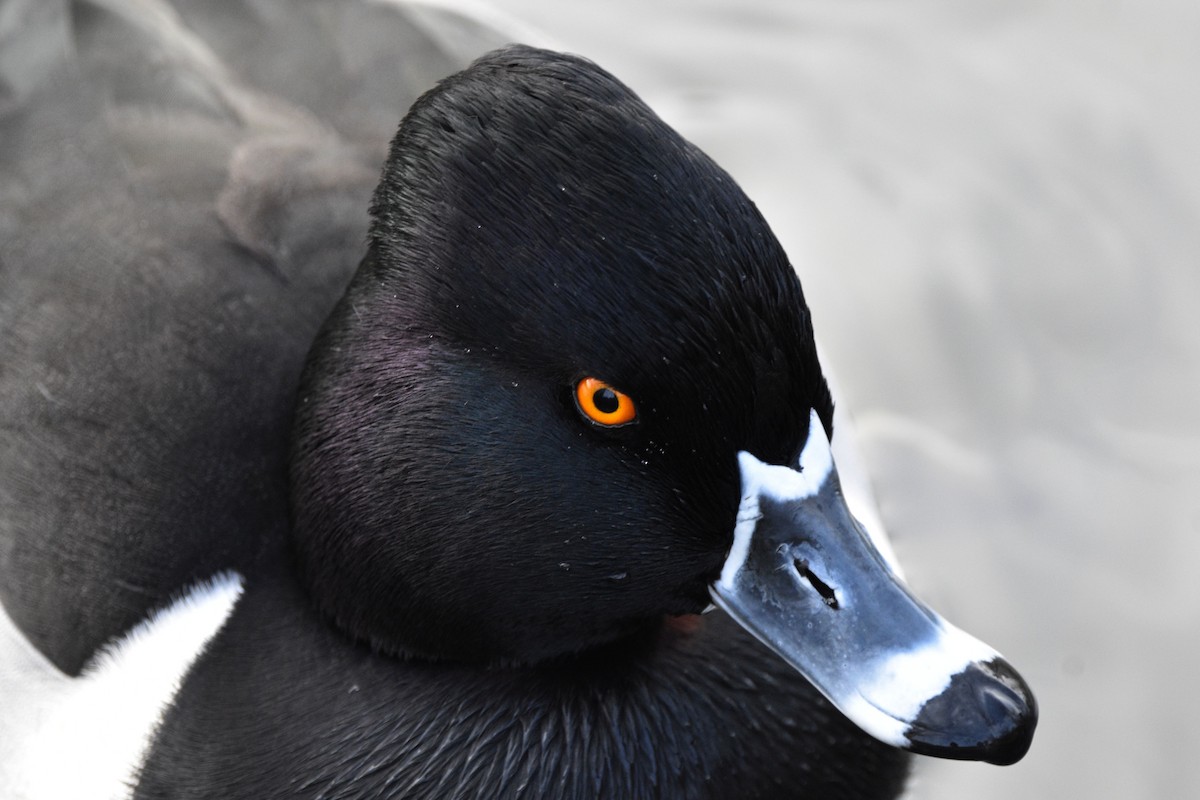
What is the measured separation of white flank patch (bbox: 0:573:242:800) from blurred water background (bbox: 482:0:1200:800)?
5.31ft

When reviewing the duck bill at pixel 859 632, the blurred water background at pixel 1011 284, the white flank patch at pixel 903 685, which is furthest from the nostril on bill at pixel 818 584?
the blurred water background at pixel 1011 284

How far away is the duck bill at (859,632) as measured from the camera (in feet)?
8.00

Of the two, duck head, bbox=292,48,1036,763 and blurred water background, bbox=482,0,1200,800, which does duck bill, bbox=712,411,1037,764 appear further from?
blurred water background, bbox=482,0,1200,800

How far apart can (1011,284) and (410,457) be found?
248cm

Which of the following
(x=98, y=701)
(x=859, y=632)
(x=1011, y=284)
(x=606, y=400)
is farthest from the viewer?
(x=1011, y=284)

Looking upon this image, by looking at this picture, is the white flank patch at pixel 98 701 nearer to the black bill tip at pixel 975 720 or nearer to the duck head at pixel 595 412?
the duck head at pixel 595 412

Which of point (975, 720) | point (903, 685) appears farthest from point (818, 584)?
point (975, 720)

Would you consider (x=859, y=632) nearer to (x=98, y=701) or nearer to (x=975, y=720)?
(x=975, y=720)

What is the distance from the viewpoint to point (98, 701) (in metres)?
3.07

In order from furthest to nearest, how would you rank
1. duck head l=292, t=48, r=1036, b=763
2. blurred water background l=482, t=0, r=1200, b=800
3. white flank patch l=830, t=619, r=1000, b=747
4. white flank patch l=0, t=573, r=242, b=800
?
1. blurred water background l=482, t=0, r=1200, b=800
2. white flank patch l=0, t=573, r=242, b=800
3. white flank patch l=830, t=619, r=1000, b=747
4. duck head l=292, t=48, r=1036, b=763

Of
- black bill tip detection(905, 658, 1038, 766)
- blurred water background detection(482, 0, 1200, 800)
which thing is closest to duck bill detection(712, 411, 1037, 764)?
black bill tip detection(905, 658, 1038, 766)

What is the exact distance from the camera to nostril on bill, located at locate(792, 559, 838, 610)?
8.20ft

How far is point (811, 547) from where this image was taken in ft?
8.19

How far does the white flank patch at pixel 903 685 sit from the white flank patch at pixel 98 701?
4.11ft
